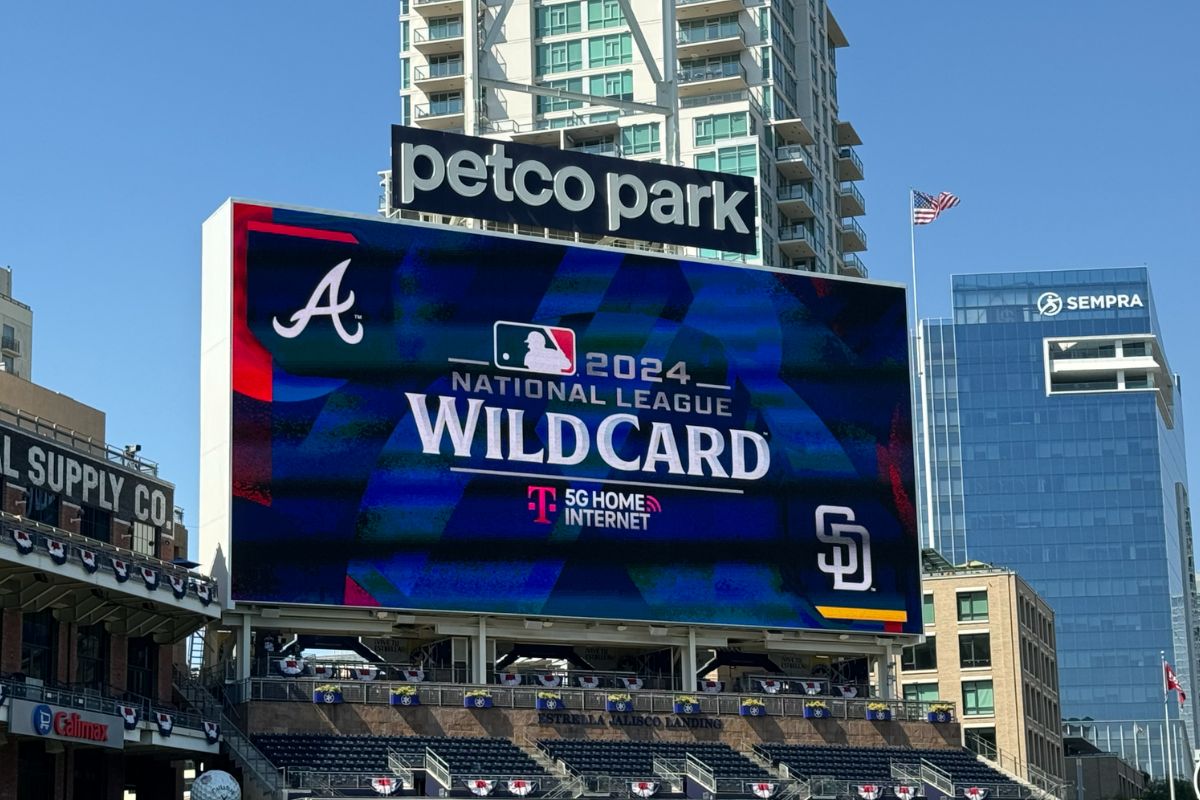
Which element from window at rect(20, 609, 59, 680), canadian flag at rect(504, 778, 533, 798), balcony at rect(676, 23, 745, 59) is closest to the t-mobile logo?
canadian flag at rect(504, 778, 533, 798)

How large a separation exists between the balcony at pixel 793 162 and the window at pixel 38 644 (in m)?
84.5

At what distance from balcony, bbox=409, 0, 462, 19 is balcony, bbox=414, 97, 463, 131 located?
6.15 m

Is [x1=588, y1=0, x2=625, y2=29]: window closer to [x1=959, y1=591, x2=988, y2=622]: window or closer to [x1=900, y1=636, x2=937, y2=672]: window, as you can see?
[x1=959, y1=591, x2=988, y2=622]: window

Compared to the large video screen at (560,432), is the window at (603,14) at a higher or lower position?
higher

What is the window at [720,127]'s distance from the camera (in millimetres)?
134500

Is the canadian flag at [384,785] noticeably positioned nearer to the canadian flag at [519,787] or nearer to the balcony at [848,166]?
the canadian flag at [519,787]

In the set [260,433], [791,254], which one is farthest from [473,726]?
[791,254]

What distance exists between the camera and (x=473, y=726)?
7356 cm

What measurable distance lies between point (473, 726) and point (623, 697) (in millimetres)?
6655

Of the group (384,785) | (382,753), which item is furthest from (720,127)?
(384,785)

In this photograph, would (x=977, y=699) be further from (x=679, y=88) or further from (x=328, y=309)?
(x=328, y=309)

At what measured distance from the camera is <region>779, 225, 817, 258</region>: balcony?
139375 millimetres

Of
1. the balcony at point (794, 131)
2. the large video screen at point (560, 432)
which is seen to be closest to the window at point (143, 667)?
the large video screen at point (560, 432)

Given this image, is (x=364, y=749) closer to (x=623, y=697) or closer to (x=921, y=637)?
(x=623, y=697)
